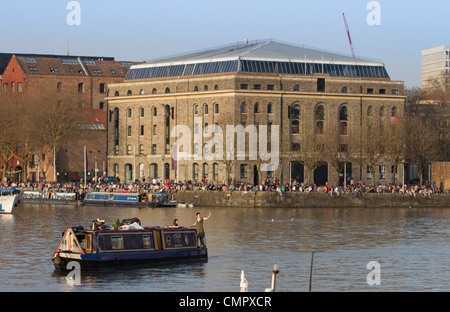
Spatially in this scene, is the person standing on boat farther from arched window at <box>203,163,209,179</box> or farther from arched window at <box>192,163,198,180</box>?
arched window at <box>192,163,198,180</box>

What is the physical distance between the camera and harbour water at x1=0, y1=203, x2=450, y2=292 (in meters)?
51.1

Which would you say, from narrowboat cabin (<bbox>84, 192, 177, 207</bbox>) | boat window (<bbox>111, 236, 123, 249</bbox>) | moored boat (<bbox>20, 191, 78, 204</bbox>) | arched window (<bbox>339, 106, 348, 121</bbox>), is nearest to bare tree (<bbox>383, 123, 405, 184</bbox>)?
arched window (<bbox>339, 106, 348, 121</bbox>)

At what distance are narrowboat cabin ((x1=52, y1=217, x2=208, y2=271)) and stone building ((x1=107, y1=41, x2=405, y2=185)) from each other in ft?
216

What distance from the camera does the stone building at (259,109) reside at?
130 meters

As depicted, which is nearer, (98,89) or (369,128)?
(369,128)

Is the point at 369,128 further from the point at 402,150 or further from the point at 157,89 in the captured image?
the point at 157,89

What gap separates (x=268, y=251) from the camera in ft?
217

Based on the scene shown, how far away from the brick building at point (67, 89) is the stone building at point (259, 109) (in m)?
10.0

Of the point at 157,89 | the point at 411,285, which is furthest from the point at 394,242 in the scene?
the point at 157,89

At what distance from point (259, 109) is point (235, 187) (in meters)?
16.7

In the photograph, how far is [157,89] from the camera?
141 m

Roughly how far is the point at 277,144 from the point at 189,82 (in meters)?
16.5

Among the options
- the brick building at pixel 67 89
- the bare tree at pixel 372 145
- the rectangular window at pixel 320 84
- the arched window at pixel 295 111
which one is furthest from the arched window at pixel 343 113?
the brick building at pixel 67 89

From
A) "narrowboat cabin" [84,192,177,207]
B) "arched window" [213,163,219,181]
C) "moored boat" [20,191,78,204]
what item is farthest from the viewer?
"arched window" [213,163,219,181]
